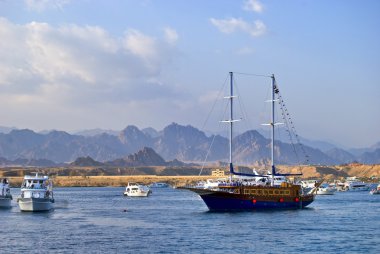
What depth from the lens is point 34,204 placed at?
10131 cm

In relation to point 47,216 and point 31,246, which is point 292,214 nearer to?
point 47,216

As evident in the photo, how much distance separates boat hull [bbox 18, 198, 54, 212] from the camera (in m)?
101

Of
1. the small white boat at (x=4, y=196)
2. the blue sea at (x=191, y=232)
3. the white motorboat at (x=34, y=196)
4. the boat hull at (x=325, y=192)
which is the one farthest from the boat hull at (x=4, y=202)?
the boat hull at (x=325, y=192)

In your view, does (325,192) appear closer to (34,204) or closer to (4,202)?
(4,202)

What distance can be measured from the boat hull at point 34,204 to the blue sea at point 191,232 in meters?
1.26

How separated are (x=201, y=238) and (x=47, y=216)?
34768 mm

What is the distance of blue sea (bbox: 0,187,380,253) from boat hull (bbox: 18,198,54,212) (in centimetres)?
126

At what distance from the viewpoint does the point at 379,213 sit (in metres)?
107

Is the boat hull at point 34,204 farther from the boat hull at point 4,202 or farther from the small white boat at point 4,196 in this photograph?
the small white boat at point 4,196

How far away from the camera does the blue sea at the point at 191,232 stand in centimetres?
6297

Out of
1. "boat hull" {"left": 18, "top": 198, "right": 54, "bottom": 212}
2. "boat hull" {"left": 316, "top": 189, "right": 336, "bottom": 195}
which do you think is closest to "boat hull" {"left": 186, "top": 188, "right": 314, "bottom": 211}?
"boat hull" {"left": 18, "top": 198, "right": 54, "bottom": 212}

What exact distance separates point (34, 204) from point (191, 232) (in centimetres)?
3513

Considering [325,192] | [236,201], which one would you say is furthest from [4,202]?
[325,192]

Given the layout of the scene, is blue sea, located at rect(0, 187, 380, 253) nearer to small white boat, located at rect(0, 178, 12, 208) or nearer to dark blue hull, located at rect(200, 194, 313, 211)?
dark blue hull, located at rect(200, 194, 313, 211)
